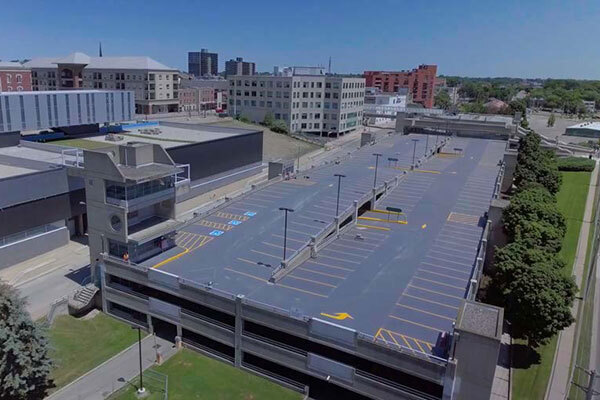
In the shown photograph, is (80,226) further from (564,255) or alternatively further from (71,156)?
(564,255)

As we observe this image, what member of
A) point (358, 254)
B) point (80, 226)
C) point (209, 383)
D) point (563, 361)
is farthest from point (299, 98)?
point (209, 383)

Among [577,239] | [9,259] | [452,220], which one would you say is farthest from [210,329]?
[577,239]

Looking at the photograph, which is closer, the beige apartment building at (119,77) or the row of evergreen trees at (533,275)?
the row of evergreen trees at (533,275)

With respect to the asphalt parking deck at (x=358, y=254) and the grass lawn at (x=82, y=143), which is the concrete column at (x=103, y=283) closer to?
the asphalt parking deck at (x=358, y=254)

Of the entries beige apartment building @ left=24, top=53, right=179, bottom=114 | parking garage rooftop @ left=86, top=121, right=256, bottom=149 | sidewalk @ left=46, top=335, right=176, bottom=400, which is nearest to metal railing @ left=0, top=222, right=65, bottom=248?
sidewalk @ left=46, top=335, right=176, bottom=400

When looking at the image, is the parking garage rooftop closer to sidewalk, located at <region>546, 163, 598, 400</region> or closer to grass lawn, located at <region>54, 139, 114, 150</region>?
grass lawn, located at <region>54, 139, 114, 150</region>

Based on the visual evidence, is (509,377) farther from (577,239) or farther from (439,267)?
(577,239)

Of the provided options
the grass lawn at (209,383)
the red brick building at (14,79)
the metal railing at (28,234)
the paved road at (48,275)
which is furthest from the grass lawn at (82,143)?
the red brick building at (14,79)
